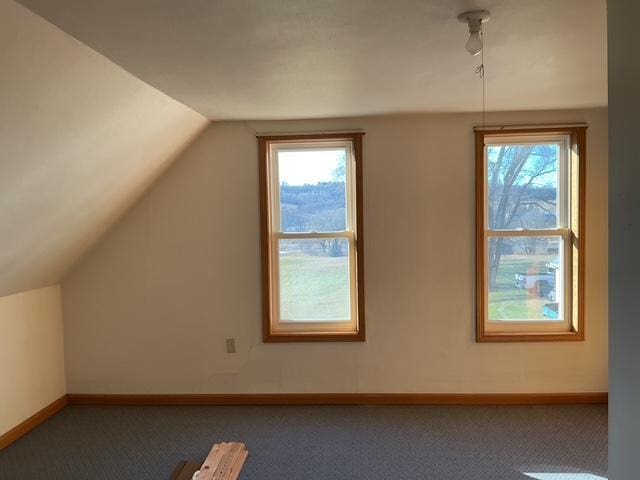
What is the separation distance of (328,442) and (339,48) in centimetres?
241

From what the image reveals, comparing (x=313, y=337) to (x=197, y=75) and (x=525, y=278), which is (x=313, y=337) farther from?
(x=197, y=75)

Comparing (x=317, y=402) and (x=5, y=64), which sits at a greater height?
(x=5, y=64)

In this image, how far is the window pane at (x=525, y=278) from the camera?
3826mm

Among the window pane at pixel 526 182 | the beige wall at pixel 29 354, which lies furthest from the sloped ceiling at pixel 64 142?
the window pane at pixel 526 182

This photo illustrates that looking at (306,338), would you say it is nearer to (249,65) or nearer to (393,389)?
(393,389)

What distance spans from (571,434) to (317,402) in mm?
1774

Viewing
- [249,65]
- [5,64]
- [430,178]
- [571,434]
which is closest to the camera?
[5,64]

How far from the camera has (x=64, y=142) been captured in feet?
7.79

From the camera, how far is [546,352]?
380 cm

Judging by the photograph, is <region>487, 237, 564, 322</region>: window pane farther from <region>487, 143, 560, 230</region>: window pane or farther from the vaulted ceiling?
the vaulted ceiling

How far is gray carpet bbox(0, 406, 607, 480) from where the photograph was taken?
2947mm

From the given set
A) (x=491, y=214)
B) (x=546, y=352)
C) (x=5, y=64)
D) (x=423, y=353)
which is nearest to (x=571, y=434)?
(x=546, y=352)

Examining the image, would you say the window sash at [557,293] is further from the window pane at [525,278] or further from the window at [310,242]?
the window at [310,242]

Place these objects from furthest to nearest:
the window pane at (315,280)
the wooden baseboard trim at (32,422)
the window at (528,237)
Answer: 1. the window pane at (315,280)
2. the window at (528,237)
3. the wooden baseboard trim at (32,422)
